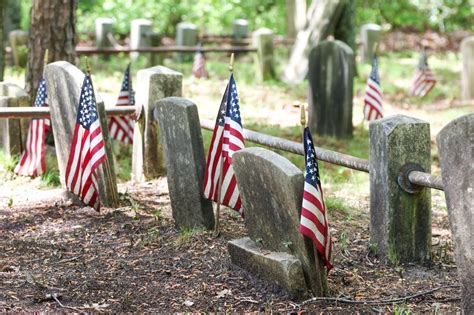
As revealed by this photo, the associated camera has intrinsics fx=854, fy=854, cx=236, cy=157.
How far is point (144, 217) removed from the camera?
7371 millimetres

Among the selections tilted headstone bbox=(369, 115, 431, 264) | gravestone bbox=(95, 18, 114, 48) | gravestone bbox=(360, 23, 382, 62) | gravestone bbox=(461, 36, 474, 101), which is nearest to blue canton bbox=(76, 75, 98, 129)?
tilted headstone bbox=(369, 115, 431, 264)

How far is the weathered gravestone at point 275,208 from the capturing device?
5238 mm

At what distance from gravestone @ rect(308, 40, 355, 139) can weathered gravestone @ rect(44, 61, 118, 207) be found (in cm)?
494

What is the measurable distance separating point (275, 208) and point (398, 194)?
98cm

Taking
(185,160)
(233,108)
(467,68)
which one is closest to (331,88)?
(467,68)

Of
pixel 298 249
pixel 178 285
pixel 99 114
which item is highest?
pixel 99 114

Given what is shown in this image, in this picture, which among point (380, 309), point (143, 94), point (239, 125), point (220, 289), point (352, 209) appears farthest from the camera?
point (143, 94)

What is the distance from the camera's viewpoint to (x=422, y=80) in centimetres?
1571

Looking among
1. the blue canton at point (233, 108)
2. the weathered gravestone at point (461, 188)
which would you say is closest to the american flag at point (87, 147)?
the blue canton at point (233, 108)

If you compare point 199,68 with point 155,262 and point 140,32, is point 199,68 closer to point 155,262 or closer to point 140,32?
point 140,32

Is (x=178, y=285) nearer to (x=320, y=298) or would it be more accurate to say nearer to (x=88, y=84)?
(x=320, y=298)

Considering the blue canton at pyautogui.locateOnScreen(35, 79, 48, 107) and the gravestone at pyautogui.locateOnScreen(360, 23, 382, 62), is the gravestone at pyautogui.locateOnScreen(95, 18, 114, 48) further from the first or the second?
the blue canton at pyautogui.locateOnScreen(35, 79, 48, 107)

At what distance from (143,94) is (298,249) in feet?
12.2

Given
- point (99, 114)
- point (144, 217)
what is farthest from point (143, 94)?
point (144, 217)
